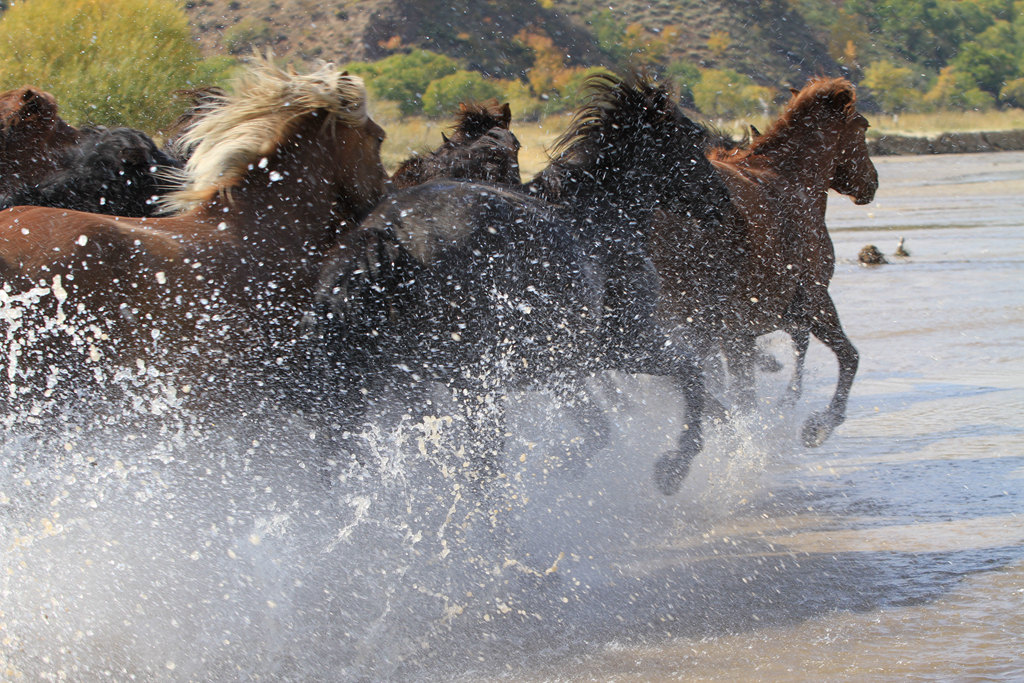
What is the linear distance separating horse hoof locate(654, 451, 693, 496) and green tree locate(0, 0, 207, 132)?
24.9 metres

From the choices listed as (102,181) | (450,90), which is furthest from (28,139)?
(450,90)

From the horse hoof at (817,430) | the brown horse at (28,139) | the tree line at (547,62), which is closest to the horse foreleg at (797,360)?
the horse hoof at (817,430)

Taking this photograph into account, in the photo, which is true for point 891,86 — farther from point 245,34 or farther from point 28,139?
point 28,139

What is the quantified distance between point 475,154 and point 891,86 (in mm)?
67218

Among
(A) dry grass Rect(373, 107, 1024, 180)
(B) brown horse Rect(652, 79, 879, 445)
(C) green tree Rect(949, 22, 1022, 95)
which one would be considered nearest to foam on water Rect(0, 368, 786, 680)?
(B) brown horse Rect(652, 79, 879, 445)

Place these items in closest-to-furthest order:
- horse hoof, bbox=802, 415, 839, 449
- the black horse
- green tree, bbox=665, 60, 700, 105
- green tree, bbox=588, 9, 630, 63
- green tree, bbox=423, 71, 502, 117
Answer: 1. the black horse
2. horse hoof, bbox=802, 415, 839, 449
3. green tree, bbox=423, 71, 502, 117
4. green tree, bbox=665, 60, 700, 105
5. green tree, bbox=588, 9, 630, 63

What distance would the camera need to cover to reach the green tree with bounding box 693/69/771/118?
179 feet

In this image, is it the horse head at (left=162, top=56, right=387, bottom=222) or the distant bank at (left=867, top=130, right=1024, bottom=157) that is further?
the distant bank at (left=867, top=130, right=1024, bottom=157)

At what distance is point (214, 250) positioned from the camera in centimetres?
361

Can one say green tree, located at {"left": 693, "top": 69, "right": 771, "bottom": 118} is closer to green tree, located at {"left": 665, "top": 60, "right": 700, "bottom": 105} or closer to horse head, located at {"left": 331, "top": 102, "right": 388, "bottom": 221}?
green tree, located at {"left": 665, "top": 60, "right": 700, "bottom": 105}

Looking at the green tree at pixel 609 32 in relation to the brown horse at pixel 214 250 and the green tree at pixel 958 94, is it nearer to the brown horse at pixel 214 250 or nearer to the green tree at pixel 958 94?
the green tree at pixel 958 94

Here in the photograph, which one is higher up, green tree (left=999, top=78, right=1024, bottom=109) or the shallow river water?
the shallow river water

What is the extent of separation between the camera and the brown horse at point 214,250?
11.1 ft

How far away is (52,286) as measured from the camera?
3.34 metres
